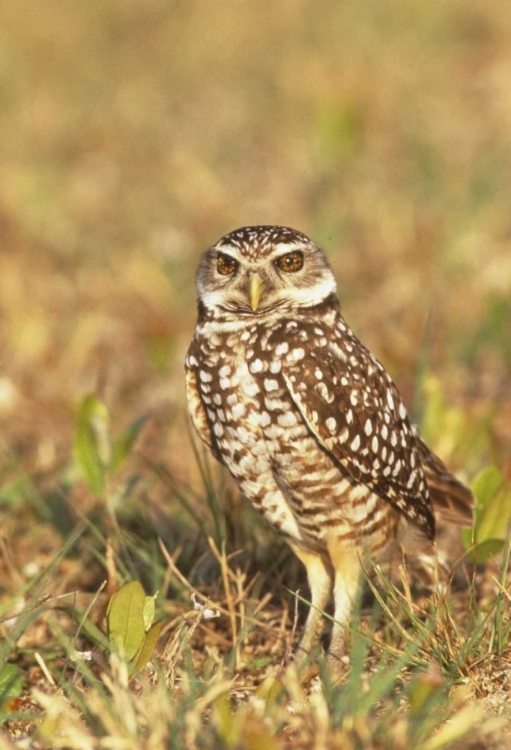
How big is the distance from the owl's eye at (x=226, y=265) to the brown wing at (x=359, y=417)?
400mm

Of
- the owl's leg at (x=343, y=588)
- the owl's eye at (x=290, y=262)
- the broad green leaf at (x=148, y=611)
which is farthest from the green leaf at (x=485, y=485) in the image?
the broad green leaf at (x=148, y=611)

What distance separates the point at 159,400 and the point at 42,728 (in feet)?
9.98

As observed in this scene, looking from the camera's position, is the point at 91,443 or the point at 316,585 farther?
the point at 91,443

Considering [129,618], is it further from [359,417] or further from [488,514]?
[488,514]

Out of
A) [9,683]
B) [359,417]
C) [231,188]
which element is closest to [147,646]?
[9,683]

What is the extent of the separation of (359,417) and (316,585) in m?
0.69

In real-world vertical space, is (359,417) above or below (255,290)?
below

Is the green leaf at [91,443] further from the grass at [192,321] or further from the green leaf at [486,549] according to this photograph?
the green leaf at [486,549]

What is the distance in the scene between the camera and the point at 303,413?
3.30 meters

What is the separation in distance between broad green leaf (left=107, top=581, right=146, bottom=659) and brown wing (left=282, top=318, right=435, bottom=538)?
0.75m

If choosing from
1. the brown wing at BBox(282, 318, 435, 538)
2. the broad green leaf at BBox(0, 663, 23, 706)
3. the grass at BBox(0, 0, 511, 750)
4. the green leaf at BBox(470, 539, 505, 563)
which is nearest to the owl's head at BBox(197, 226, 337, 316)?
the brown wing at BBox(282, 318, 435, 538)

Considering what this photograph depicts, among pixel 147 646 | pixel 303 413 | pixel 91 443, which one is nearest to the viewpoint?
pixel 147 646

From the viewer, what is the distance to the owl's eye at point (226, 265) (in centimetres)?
358

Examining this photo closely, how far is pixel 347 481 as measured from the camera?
11.4ft
